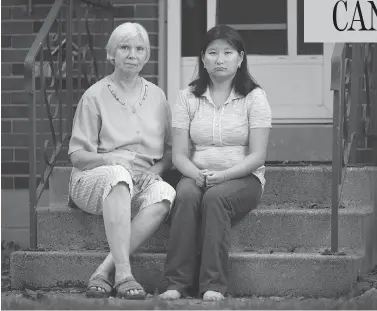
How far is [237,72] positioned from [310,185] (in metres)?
0.82

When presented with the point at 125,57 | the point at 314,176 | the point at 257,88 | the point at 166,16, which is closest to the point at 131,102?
the point at 125,57

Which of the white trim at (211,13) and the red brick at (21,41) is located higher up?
the white trim at (211,13)

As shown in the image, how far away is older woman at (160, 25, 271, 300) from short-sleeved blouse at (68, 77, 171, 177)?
0.48ft

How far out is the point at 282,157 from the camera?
6.87 meters

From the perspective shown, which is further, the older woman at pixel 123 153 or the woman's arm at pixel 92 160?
the woman's arm at pixel 92 160

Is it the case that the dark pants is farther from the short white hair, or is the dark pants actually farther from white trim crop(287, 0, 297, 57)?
white trim crop(287, 0, 297, 57)

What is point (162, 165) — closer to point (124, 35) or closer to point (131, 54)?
point (131, 54)

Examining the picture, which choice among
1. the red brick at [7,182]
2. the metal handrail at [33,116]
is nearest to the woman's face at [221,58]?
the metal handrail at [33,116]

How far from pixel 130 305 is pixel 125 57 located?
4.65ft

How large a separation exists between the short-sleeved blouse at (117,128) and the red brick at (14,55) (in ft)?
5.44

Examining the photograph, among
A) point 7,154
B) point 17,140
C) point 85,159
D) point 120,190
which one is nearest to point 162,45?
point 17,140

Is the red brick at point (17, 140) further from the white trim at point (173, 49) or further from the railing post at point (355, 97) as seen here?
the railing post at point (355, 97)

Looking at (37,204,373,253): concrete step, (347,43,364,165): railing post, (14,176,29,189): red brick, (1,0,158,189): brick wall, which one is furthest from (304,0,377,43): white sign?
(14,176,29,189): red brick

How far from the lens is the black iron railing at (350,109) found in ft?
17.2
